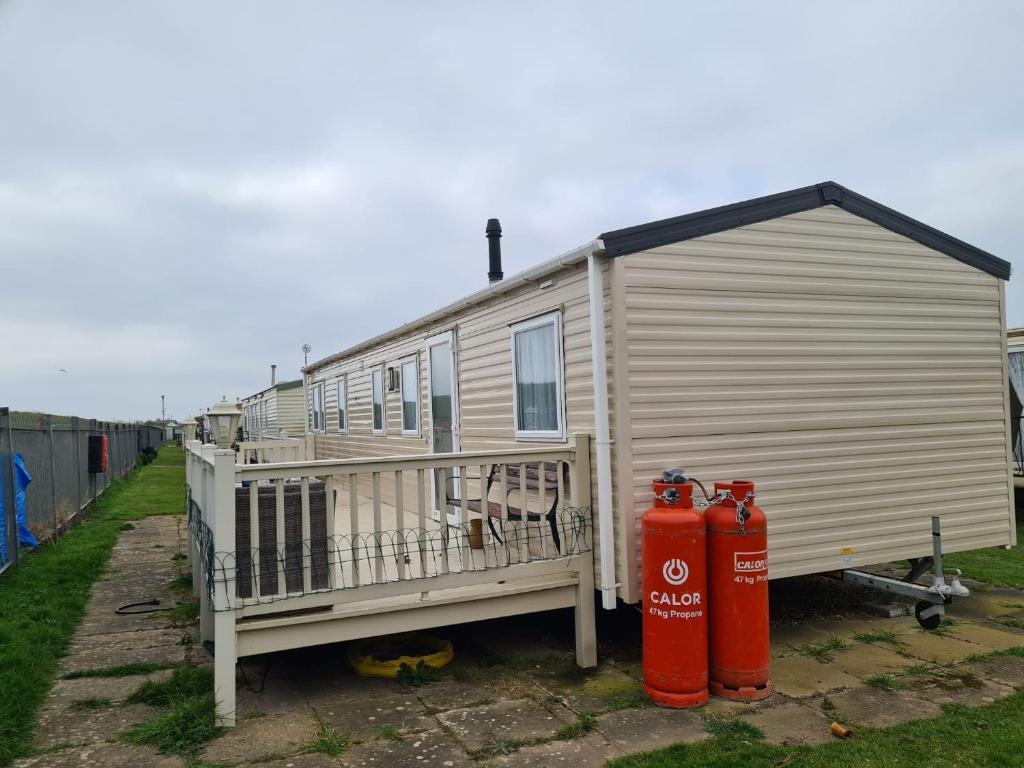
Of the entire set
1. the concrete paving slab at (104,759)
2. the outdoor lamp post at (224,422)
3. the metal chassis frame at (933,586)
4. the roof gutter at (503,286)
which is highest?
the roof gutter at (503,286)

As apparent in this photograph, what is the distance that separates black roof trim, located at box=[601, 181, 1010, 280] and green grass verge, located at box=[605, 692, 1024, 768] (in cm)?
290

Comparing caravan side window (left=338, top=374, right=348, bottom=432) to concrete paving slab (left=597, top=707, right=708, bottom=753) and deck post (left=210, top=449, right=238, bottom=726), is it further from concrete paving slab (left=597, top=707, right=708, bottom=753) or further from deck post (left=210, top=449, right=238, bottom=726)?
concrete paving slab (left=597, top=707, right=708, bottom=753)

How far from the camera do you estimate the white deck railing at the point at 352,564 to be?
387cm

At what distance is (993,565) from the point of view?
761 centimetres

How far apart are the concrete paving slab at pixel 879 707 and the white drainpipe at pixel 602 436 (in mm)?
1425

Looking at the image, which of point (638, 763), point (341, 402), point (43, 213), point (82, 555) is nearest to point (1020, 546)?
point (638, 763)

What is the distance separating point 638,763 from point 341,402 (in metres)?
9.82

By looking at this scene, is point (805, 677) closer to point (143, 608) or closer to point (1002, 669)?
point (1002, 669)

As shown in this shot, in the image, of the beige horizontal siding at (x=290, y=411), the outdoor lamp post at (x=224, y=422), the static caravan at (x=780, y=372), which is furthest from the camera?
the beige horizontal siding at (x=290, y=411)

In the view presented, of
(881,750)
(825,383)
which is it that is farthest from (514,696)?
(825,383)

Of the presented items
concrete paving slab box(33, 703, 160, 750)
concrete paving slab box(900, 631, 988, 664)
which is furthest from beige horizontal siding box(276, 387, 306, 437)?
concrete paving slab box(900, 631, 988, 664)

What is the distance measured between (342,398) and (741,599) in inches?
363

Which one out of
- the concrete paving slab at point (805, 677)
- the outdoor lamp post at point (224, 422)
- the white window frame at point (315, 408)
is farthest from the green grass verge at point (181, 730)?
the white window frame at point (315, 408)

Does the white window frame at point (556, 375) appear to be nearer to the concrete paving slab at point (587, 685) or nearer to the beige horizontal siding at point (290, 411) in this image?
the concrete paving slab at point (587, 685)
